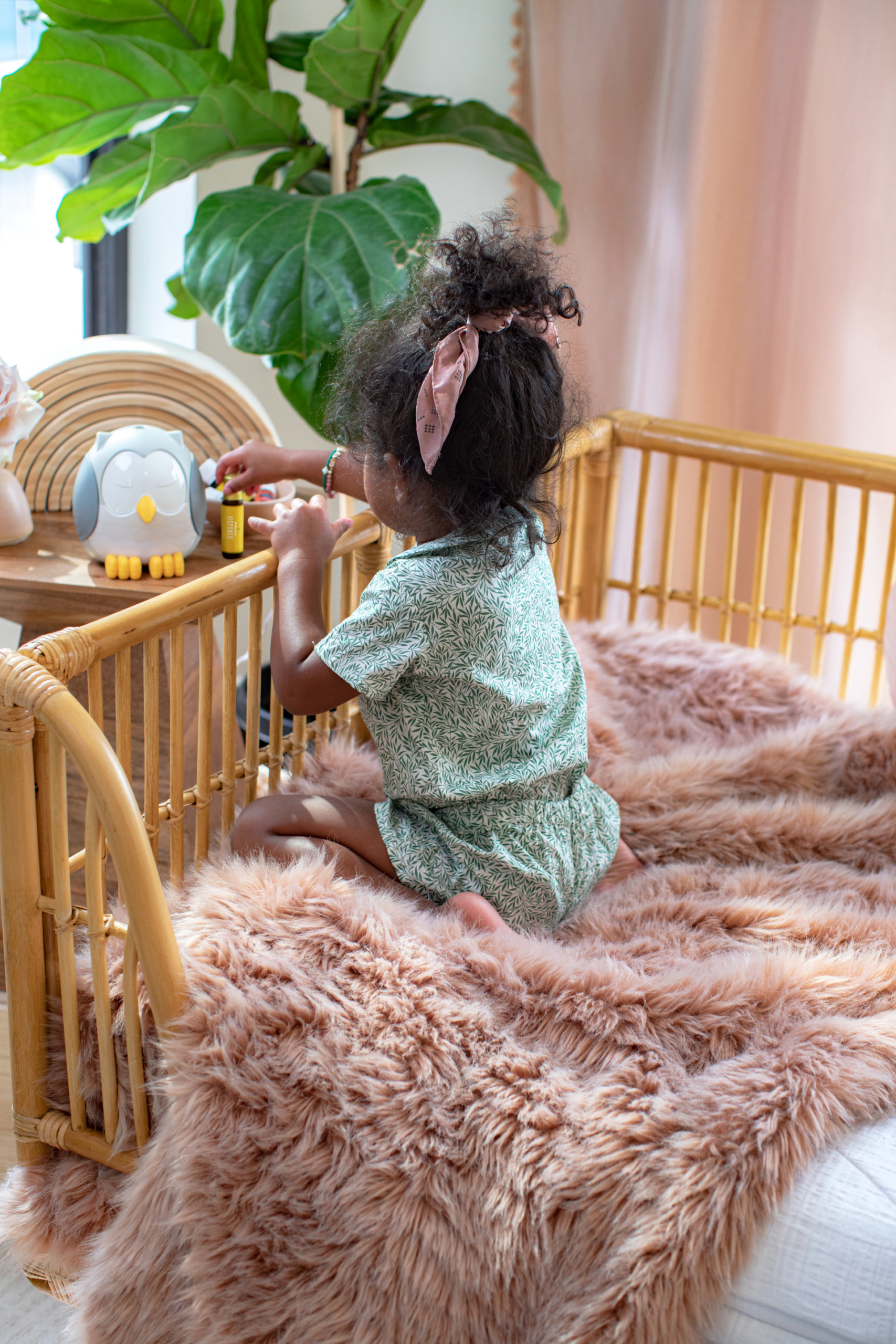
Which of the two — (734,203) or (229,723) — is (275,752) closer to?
(229,723)

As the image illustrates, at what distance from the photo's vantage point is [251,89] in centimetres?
147

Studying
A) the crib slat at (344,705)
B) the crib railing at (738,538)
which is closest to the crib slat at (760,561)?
the crib railing at (738,538)

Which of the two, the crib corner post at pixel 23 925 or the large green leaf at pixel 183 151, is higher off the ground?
the large green leaf at pixel 183 151

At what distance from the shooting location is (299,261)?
1.37 meters

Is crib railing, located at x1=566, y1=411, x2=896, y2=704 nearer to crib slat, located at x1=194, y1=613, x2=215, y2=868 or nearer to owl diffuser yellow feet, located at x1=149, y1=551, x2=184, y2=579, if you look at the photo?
owl diffuser yellow feet, located at x1=149, y1=551, x2=184, y2=579

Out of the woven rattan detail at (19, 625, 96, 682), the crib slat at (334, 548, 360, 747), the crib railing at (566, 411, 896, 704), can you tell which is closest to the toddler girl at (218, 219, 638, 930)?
the crib slat at (334, 548, 360, 747)

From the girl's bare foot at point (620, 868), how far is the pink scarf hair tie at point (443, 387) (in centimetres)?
45

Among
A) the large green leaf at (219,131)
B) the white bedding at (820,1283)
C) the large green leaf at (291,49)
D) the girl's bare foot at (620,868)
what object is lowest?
the white bedding at (820,1283)

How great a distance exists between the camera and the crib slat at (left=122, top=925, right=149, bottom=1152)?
764 mm

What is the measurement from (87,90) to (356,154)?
1.24 feet

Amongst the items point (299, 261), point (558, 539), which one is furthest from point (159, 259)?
point (558, 539)

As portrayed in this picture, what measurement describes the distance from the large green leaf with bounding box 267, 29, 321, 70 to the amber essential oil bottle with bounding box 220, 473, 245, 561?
2.74 ft

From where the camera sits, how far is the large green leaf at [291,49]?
5.42ft

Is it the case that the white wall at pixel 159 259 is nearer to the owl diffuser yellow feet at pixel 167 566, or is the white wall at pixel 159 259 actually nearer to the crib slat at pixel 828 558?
the owl diffuser yellow feet at pixel 167 566
